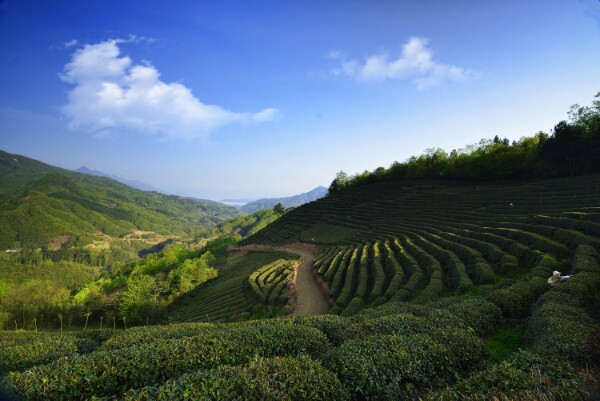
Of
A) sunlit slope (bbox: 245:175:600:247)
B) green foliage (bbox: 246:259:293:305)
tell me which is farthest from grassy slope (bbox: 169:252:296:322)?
sunlit slope (bbox: 245:175:600:247)

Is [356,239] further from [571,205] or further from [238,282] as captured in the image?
[571,205]

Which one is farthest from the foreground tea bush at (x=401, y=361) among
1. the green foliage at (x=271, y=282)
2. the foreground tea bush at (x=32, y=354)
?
the green foliage at (x=271, y=282)

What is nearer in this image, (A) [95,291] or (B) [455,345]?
(B) [455,345]

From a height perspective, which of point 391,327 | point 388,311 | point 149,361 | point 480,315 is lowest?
point 388,311

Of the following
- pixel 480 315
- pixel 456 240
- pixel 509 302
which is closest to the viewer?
pixel 480 315

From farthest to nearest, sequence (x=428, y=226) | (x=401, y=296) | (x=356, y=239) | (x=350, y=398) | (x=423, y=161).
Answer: (x=423, y=161) → (x=356, y=239) → (x=428, y=226) → (x=401, y=296) → (x=350, y=398)

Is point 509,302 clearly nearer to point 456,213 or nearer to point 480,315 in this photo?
point 480,315

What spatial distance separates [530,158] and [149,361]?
86.2 metres

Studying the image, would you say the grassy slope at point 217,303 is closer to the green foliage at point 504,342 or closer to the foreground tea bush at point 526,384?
the green foliage at point 504,342

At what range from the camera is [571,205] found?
3738 centimetres

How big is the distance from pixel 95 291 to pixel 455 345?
96.1 meters

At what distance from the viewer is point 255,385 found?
672 centimetres

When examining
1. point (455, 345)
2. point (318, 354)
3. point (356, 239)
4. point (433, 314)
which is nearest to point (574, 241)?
point (433, 314)

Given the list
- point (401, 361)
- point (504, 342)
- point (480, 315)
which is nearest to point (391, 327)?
point (401, 361)
